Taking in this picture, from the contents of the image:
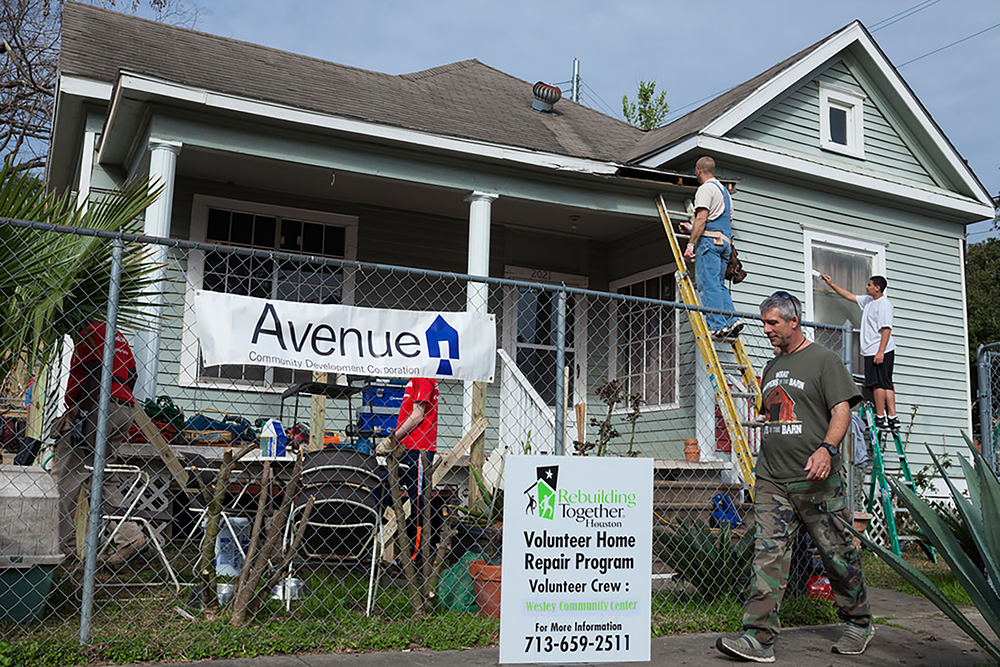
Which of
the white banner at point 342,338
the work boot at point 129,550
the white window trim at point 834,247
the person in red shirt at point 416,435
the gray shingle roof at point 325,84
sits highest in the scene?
the gray shingle roof at point 325,84

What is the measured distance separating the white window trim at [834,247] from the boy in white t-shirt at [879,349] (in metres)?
1.54

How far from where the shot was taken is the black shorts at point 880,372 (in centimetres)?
943

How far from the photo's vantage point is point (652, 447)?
11.1 metres

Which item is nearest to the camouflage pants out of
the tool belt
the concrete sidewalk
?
the concrete sidewalk

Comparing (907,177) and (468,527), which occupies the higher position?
(907,177)

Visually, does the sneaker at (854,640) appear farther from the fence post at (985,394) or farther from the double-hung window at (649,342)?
the double-hung window at (649,342)

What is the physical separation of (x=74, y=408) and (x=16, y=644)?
1.53 m

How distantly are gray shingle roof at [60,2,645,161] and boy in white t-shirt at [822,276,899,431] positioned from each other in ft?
11.6

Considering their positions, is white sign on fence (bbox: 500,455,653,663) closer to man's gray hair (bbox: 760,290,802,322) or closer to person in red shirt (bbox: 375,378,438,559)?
man's gray hair (bbox: 760,290,802,322)

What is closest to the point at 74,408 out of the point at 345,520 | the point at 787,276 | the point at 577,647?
the point at 345,520

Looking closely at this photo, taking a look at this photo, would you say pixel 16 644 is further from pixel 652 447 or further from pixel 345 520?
pixel 652 447

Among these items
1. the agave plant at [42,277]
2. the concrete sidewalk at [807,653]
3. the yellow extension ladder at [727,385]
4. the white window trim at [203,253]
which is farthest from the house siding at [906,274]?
the agave plant at [42,277]

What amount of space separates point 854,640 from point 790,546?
671mm

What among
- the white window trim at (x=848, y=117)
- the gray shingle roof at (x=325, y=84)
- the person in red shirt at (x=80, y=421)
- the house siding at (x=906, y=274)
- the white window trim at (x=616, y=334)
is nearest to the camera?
the person in red shirt at (x=80, y=421)
